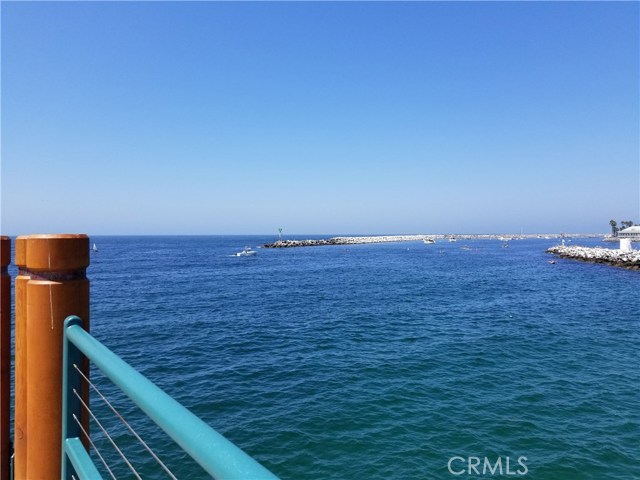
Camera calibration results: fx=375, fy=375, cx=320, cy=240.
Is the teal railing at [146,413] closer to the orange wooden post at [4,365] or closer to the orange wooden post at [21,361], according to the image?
the orange wooden post at [21,361]

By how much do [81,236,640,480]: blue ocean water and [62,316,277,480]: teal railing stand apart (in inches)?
312

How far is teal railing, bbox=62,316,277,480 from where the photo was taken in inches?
29.5

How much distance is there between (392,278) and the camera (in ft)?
137

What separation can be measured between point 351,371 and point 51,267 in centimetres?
1340

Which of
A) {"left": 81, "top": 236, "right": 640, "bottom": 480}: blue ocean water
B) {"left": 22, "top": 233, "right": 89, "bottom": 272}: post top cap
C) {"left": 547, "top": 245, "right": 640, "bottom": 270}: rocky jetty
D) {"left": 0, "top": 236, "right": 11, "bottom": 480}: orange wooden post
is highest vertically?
{"left": 22, "top": 233, "right": 89, "bottom": 272}: post top cap

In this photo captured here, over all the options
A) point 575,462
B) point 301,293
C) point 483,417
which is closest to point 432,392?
point 483,417

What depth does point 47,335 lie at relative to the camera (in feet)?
5.88

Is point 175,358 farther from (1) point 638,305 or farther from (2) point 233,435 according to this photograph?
(1) point 638,305

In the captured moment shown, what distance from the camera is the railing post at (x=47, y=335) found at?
1.79m

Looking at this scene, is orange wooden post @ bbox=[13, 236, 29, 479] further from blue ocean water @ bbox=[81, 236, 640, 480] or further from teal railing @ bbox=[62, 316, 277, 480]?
blue ocean water @ bbox=[81, 236, 640, 480]

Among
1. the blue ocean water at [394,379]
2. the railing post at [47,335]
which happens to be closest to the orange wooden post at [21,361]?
the railing post at [47,335]

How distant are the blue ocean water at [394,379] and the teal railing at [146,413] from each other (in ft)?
26.0

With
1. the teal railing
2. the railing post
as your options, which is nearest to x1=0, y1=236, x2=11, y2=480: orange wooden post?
the railing post

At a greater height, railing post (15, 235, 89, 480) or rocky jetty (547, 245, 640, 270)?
railing post (15, 235, 89, 480)
